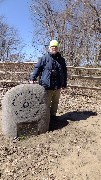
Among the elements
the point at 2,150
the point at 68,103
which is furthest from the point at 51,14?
the point at 2,150

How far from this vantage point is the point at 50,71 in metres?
6.78

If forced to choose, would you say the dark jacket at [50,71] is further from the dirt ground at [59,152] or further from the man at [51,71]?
the dirt ground at [59,152]

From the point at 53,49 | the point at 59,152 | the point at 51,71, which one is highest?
the point at 53,49

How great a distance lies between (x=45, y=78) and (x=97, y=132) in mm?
1479

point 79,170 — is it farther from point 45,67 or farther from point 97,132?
point 45,67

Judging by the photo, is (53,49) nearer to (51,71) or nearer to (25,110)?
(51,71)

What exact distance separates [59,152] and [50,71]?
1.70 meters

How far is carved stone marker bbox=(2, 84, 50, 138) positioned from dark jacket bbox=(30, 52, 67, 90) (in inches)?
7.2

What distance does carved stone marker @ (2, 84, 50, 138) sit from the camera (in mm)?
6555

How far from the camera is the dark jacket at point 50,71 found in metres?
6.77

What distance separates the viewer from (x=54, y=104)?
23.9 feet

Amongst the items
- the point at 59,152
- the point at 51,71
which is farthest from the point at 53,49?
the point at 59,152

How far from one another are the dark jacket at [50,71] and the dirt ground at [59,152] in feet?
2.98

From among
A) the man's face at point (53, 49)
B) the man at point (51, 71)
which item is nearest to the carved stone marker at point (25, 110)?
the man at point (51, 71)
